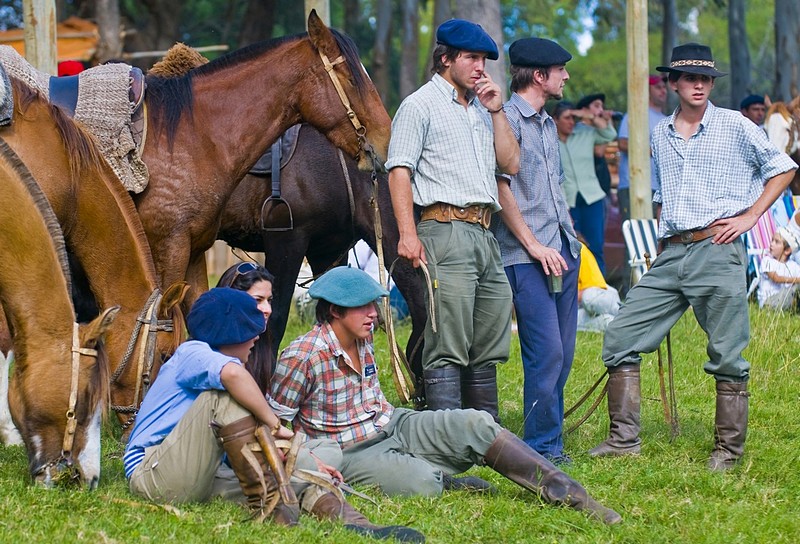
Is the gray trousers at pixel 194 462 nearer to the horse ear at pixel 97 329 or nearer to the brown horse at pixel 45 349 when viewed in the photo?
the brown horse at pixel 45 349

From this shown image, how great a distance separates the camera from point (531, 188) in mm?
6141

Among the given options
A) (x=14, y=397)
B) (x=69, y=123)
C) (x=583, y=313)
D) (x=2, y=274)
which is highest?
(x=69, y=123)

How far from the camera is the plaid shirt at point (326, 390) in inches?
204

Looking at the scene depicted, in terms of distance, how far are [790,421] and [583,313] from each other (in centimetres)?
366

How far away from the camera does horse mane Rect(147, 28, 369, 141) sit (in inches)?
251

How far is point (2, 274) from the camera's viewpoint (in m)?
4.89

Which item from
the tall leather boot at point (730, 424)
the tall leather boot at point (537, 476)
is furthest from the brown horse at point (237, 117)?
the tall leather boot at point (730, 424)

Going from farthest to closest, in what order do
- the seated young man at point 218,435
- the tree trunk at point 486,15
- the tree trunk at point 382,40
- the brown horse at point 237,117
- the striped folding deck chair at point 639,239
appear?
the tree trunk at point 382,40 < the tree trunk at point 486,15 < the striped folding deck chair at point 639,239 < the brown horse at point 237,117 < the seated young man at point 218,435

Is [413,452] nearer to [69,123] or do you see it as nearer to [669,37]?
[69,123]


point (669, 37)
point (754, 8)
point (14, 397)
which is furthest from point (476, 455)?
point (754, 8)

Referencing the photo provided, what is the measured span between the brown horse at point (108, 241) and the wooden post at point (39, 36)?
123 inches

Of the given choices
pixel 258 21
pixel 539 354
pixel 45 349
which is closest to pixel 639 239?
pixel 539 354

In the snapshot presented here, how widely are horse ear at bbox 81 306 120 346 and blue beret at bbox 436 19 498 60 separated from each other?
210 cm

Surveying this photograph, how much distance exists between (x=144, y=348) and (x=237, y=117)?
1.68m
